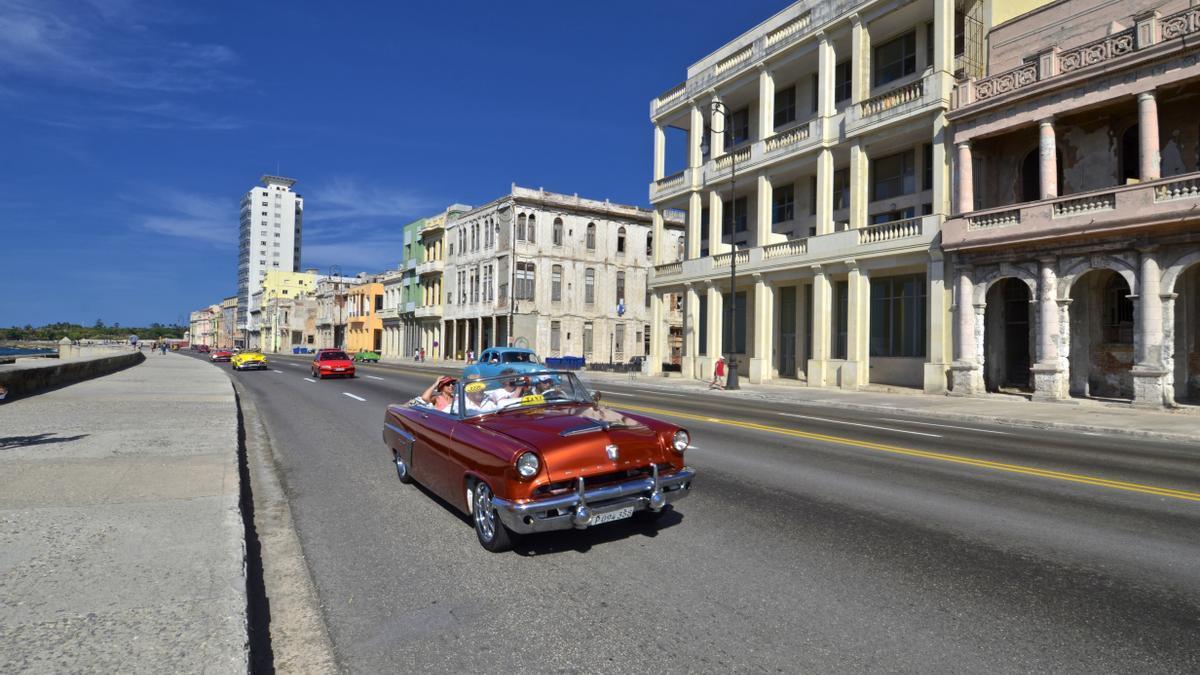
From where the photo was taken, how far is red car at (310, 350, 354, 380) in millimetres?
28272

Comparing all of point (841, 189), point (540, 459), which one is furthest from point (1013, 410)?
point (540, 459)

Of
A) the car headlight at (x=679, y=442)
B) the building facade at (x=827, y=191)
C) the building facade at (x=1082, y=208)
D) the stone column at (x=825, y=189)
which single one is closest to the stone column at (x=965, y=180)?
the building facade at (x=1082, y=208)

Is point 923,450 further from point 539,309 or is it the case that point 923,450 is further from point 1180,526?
point 539,309

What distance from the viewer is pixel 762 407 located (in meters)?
18.9

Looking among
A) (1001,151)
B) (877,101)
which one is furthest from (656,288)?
(1001,151)

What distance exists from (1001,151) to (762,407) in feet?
46.7

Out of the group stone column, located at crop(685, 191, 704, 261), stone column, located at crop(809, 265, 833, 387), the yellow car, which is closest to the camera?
stone column, located at crop(809, 265, 833, 387)

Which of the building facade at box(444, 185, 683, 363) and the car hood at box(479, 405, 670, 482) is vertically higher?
the building facade at box(444, 185, 683, 363)

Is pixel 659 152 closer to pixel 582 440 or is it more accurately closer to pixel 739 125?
pixel 739 125

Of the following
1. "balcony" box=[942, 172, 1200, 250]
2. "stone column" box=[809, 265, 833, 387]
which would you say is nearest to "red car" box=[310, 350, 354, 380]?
"stone column" box=[809, 265, 833, 387]

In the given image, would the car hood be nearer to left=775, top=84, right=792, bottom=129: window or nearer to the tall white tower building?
left=775, top=84, right=792, bottom=129: window

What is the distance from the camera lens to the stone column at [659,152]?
3897 cm

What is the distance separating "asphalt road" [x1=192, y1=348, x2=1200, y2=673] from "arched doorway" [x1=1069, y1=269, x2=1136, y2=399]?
49.6ft

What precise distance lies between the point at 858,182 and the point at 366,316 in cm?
7403
